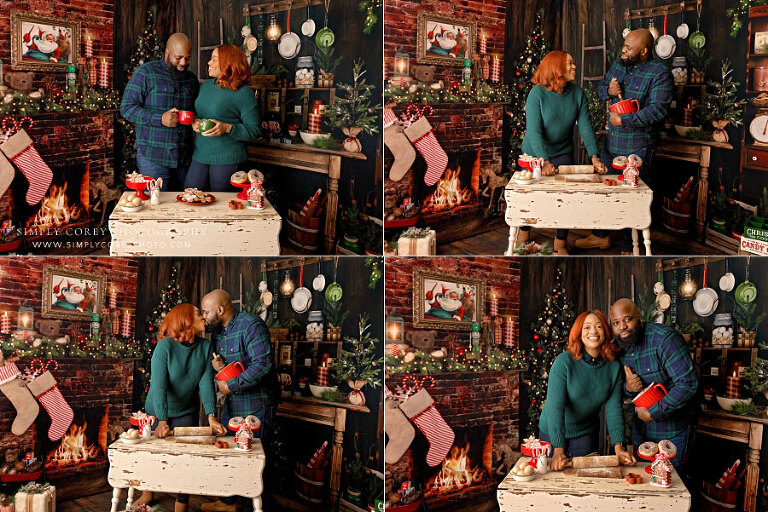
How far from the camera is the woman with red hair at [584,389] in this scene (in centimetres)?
600

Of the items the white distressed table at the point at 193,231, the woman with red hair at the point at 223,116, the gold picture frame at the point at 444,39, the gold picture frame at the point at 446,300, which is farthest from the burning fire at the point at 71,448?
the gold picture frame at the point at 444,39

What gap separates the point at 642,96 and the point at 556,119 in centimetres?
51

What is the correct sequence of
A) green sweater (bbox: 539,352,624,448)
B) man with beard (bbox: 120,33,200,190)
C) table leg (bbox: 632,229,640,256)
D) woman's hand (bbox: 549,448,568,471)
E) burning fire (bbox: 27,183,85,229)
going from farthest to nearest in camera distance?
burning fire (bbox: 27,183,85,229), man with beard (bbox: 120,33,200,190), table leg (bbox: 632,229,640,256), green sweater (bbox: 539,352,624,448), woman's hand (bbox: 549,448,568,471)

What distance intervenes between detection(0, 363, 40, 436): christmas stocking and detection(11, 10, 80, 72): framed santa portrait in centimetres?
172

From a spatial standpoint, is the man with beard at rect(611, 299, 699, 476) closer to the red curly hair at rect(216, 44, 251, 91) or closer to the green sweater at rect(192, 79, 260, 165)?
the green sweater at rect(192, 79, 260, 165)

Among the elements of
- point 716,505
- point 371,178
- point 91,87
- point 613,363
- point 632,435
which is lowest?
point 716,505

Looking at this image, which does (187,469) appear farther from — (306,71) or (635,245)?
(635,245)

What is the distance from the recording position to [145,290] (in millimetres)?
6258

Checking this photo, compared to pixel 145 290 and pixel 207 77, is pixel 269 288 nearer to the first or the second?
pixel 145 290

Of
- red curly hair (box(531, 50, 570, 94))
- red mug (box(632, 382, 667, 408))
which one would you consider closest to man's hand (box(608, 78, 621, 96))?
red curly hair (box(531, 50, 570, 94))

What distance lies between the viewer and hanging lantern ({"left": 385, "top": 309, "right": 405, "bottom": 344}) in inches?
246

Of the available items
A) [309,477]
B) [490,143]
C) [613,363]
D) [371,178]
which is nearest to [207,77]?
[371,178]

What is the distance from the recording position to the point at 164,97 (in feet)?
20.3

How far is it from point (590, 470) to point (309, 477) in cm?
166
